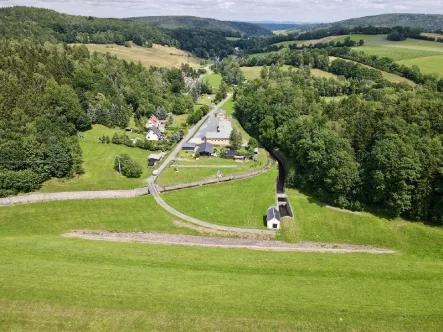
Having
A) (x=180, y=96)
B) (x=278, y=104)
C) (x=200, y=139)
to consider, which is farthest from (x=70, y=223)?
(x=180, y=96)

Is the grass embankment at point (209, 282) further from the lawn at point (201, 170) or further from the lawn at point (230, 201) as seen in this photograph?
the lawn at point (201, 170)

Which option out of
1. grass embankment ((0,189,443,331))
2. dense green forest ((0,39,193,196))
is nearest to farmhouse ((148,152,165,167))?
dense green forest ((0,39,193,196))

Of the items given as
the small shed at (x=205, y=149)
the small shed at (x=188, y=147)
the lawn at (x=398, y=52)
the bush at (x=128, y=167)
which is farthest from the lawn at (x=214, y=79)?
the bush at (x=128, y=167)

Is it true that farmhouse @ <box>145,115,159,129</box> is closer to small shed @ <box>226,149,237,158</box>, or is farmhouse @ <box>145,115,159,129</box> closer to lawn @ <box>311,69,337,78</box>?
small shed @ <box>226,149,237,158</box>

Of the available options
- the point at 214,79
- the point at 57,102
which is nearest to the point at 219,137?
the point at 57,102

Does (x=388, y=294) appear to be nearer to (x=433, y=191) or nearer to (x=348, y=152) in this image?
(x=433, y=191)

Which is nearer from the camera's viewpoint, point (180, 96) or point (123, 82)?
point (123, 82)

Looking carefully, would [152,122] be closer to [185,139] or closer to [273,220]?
[185,139]
